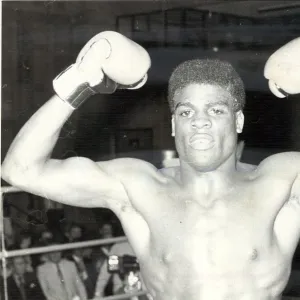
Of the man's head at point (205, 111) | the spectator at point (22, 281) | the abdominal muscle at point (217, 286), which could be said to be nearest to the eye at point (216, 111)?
the man's head at point (205, 111)

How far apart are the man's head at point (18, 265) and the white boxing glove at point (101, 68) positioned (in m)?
1.52

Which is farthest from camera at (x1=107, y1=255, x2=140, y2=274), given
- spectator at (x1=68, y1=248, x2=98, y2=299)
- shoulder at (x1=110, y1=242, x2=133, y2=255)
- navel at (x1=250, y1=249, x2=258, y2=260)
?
navel at (x1=250, y1=249, x2=258, y2=260)

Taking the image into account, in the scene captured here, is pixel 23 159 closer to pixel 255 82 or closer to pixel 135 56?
pixel 135 56

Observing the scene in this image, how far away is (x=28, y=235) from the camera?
2738 mm

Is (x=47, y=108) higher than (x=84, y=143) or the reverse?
higher

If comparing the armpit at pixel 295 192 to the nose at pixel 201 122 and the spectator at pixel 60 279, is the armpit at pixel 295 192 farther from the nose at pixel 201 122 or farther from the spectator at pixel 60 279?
the spectator at pixel 60 279

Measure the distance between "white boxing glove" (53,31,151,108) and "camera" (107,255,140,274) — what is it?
4.48 feet

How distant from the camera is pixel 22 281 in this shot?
2.46 metres

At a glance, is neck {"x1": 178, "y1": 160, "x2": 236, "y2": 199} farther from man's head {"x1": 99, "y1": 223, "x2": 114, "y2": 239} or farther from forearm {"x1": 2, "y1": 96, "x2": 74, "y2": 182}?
man's head {"x1": 99, "y1": 223, "x2": 114, "y2": 239}

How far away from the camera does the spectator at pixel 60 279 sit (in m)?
2.32

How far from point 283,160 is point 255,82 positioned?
171cm

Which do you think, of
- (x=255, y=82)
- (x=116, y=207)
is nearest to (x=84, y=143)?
(x=255, y=82)

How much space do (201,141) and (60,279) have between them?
145 cm

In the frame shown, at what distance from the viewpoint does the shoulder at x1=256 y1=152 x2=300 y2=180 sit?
1.25 metres
